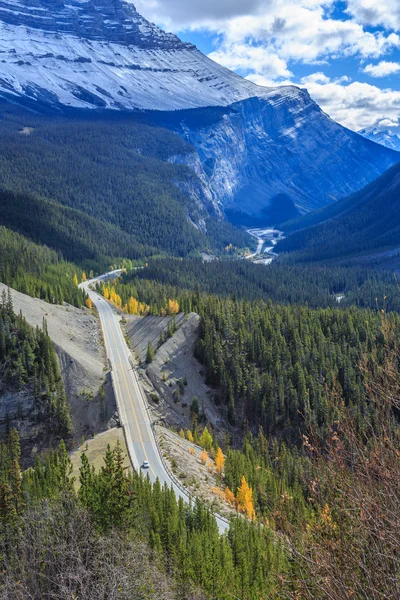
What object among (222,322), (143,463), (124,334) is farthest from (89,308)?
(143,463)

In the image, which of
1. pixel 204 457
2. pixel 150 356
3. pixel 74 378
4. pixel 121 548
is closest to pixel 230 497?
pixel 204 457

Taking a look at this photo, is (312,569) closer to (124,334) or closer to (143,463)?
(143,463)

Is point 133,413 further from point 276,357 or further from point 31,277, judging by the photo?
point 31,277

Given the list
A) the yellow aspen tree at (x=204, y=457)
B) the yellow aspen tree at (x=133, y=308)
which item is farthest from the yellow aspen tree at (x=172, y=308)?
the yellow aspen tree at (x=204, y=457)

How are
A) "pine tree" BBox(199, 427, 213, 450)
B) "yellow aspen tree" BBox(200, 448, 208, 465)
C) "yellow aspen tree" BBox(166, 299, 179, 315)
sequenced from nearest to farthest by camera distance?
"yellow aspen tree" BBox(200, 448, 208, 465)
"pine tree" BBox(199, 427, 213, 450)
"yellow aspen tree" BBox(166, 299, 179, 315)

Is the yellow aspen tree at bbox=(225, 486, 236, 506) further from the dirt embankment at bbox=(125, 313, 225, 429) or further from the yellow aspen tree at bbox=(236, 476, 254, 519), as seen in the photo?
the dirt embankment at bbox=(125, 313, 225, 429)

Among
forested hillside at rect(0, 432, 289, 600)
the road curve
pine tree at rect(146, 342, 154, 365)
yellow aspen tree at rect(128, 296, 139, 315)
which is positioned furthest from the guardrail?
yellow aspen tree at rect(128, 296, 139, 315)
